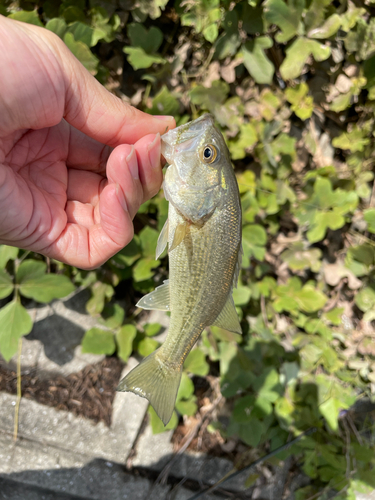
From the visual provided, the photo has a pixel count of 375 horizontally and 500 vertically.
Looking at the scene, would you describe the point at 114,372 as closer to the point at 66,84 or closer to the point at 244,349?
the point at 244,349

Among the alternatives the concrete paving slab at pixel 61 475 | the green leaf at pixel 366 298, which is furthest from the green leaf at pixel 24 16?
the green leaf at pixel 366 298

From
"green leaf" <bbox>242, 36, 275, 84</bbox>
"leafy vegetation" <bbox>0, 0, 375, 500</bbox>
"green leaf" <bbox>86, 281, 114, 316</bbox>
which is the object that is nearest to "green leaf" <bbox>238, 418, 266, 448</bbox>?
"leafy vegetation" <bbox>0, 0, 375, 500</bbox>

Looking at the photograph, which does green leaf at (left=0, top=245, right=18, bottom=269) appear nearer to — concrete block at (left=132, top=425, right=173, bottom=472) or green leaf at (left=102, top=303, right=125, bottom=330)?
green leaf at (left=102, top=303, right=125, bottom=330)

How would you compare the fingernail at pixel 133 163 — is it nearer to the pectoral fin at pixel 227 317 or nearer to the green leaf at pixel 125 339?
the pectoral fin at pixel 227 317

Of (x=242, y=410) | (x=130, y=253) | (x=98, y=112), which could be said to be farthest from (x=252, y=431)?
(x=98, y=112)

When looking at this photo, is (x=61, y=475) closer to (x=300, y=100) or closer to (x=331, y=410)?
(x=331, y=410)

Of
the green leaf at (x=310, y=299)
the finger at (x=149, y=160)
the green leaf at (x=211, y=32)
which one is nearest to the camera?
the finger at (x=149, y=160)

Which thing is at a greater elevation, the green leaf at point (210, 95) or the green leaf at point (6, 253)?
the green leaf at point (210, 95)
